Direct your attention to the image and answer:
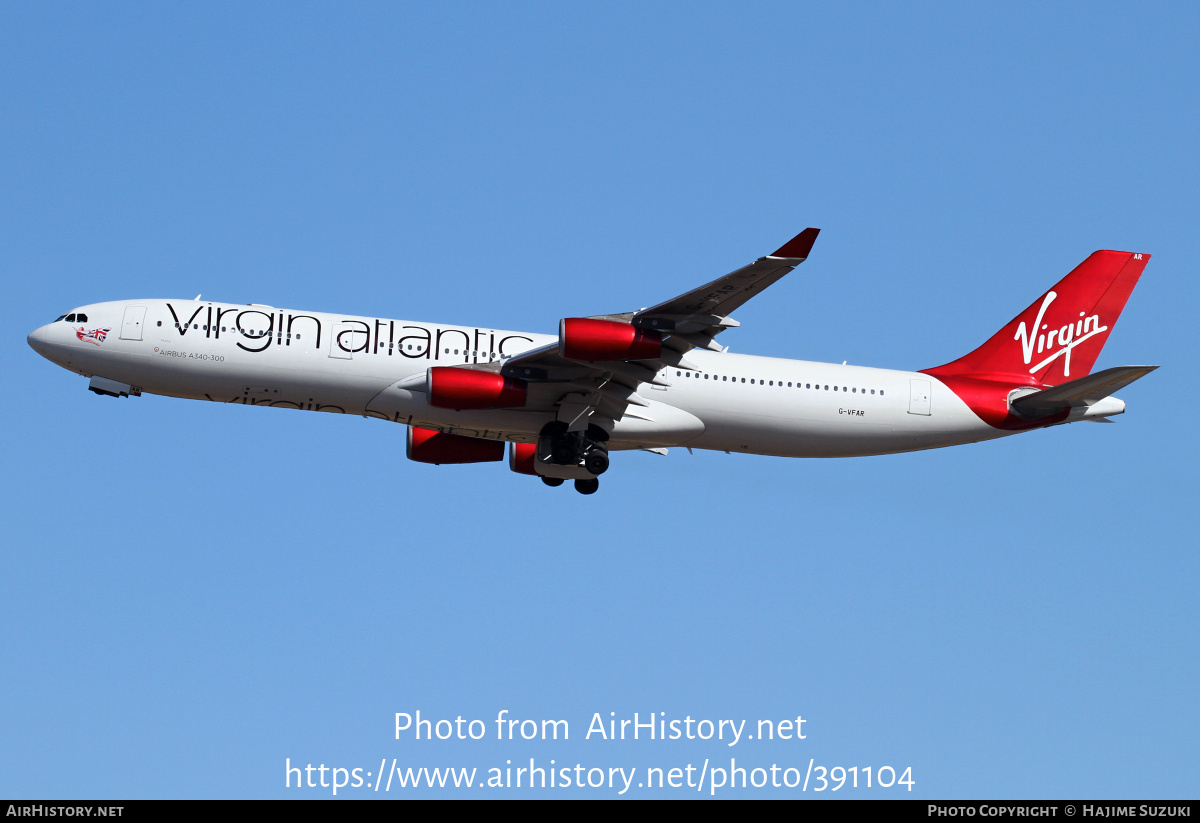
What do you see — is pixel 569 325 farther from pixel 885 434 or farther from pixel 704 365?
pixel 885 434

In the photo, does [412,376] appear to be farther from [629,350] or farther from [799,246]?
[799,246]

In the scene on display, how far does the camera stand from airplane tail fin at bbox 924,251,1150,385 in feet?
134

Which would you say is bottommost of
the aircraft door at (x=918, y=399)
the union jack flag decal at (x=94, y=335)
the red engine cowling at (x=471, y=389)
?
the red engine cowling at (x=471, y=389)

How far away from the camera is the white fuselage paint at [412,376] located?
3491 cm

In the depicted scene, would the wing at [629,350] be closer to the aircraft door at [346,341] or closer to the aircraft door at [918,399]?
the aircraft door at [346,341]

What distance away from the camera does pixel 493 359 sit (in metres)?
36.4

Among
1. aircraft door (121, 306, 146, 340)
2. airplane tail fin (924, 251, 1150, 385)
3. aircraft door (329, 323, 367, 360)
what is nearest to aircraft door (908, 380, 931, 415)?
airplane tail fin (924, 251, 1150, 385)

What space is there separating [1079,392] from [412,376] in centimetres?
1876

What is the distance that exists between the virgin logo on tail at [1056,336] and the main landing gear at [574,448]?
1423 centimetres

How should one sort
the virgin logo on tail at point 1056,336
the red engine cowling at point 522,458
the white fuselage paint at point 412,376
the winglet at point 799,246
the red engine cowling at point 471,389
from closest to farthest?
the winglet at point 799,246 < the red engine cowling at point 471,389 < the white fuselage paint at point 412,376 < the red engine cowling at point 522,458 < the virgin logo on tail at point 1056,336

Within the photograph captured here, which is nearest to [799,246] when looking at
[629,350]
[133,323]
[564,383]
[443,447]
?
[629,350]

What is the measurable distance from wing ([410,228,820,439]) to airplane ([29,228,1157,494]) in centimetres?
5

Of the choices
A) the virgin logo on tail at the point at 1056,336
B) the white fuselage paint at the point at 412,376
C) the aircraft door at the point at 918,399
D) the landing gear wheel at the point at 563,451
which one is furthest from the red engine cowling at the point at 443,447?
the virgin logo on tail at the point at 1056,336
